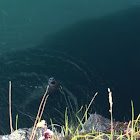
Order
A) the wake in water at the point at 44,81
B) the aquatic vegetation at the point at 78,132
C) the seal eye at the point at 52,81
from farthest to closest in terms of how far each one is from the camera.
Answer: the seal eye at the point at 52,81 < the wake in water at the point at 44,81 < the aquatic vegetation at the point at 78,132

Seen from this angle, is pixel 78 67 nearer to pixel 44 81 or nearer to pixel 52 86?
pixel 44 81

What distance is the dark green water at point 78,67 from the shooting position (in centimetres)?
542

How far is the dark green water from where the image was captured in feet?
17.8

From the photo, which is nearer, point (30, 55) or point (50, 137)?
point (50, 137)

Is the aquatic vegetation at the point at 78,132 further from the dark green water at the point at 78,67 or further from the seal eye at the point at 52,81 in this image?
the seal eye at the point at 52,81

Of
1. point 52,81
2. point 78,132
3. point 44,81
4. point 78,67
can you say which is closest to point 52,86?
point 52,81

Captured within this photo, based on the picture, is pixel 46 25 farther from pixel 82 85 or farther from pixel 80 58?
pixel 82 85

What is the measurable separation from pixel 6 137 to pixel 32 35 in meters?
6.14

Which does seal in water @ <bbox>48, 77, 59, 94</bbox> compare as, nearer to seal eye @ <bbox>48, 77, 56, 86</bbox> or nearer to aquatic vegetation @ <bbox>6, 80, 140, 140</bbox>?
seal eye @ <bbox>48, 77, 56, 86</bbox>

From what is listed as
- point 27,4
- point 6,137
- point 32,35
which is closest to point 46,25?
point 32,35

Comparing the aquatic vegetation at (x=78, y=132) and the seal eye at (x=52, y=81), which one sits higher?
the seal eye at (x=52, y=81)

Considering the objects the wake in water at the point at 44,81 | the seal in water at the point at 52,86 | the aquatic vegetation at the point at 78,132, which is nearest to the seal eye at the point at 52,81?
the seal in water at the point at 52,86

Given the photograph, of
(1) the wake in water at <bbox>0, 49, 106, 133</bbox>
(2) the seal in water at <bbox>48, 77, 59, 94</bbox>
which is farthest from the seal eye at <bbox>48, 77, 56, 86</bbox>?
(1) the wake in water at <bbox>0, 49, 106, 133</bbox>

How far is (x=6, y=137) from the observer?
192cm
